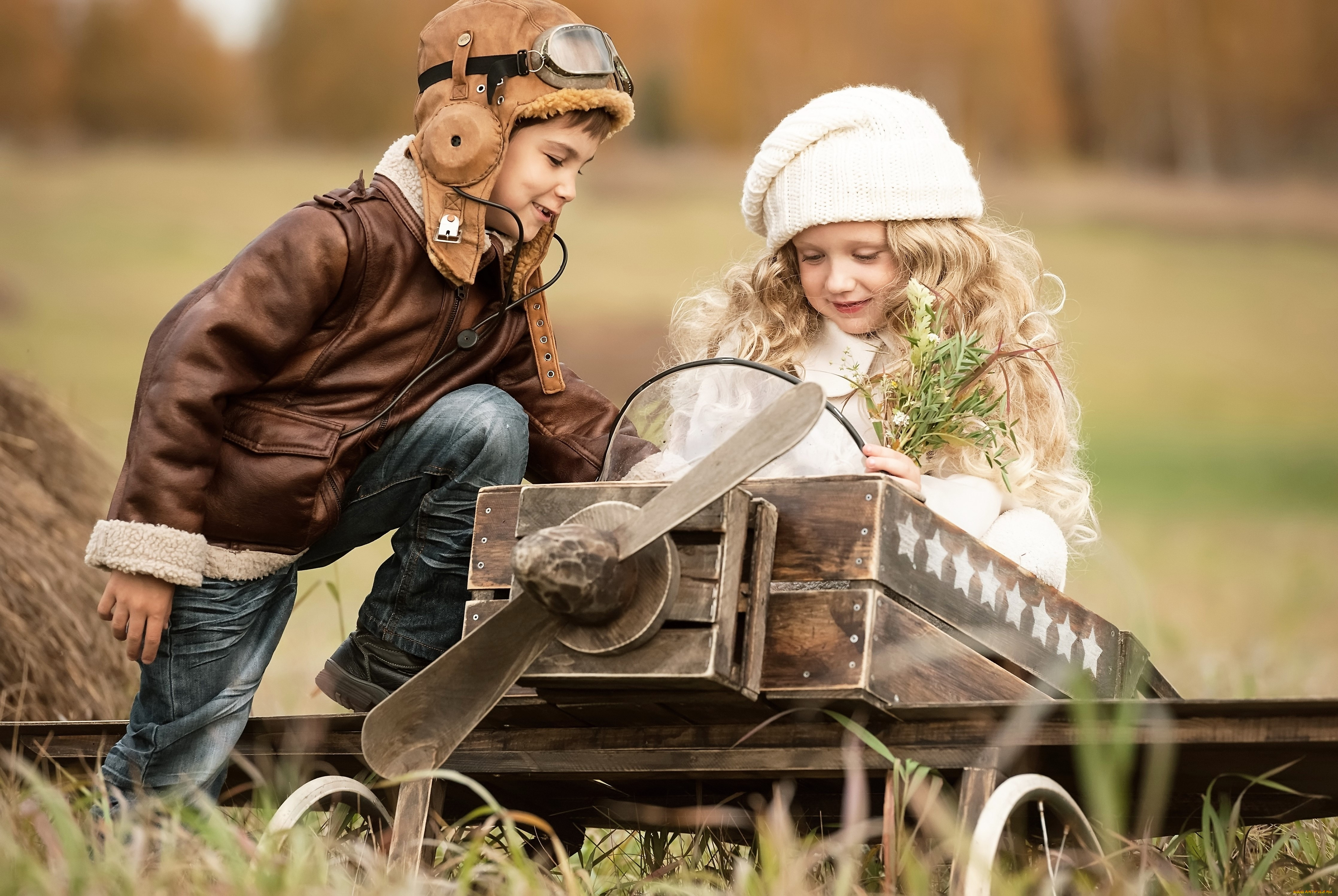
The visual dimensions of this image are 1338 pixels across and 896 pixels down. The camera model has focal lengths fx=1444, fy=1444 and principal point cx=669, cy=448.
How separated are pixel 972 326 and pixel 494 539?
0.97 metres

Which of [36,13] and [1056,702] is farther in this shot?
[36,13]

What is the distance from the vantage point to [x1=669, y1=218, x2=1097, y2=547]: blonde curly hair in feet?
7.75

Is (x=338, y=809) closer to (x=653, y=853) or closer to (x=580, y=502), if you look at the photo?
(x=653, y=853)

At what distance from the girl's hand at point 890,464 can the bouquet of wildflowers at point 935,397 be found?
8 centimetres

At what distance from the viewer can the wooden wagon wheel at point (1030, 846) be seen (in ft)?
4.98

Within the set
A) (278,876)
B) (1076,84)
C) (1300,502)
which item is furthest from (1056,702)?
(1076,84)

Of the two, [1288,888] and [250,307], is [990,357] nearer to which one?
[1288,888]

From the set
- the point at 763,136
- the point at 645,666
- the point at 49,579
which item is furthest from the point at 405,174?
the point at 763,136

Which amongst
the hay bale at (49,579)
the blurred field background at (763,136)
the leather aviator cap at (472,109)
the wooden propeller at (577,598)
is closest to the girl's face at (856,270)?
the leather aviator cap at (472,109)

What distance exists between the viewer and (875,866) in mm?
2072

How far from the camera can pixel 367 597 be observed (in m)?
2.42

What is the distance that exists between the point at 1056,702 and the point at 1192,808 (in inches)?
19.7

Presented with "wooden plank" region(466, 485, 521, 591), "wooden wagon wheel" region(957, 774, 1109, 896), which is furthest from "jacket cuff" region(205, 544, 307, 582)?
"wooden wagon wheel" region(957, 774, 1109, 896)

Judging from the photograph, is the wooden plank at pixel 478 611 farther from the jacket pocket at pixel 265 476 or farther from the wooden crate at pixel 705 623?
the jacket pocket at pixel 265 476
